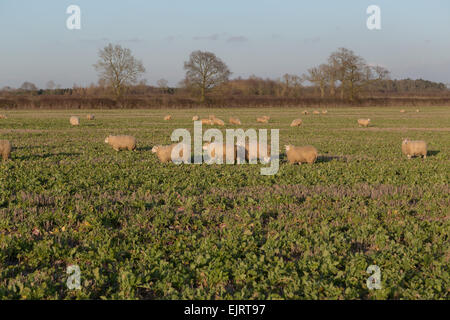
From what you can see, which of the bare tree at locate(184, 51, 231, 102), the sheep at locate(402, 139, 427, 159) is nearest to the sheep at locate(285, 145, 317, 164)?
the sheep at locate(402, 139, 427, 159)

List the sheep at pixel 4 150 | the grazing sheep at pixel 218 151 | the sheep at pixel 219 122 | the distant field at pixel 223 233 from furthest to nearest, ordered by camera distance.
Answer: the sheep at pixel 219 122 → the grazing sheep at pixel 218 151 → the sheep at pixel 4 150 → the distant field at pixel 223 233

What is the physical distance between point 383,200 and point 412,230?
2151mm

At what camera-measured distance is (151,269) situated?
17.6ft

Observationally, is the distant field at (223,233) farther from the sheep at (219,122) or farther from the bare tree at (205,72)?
the bare tree at (205,72)

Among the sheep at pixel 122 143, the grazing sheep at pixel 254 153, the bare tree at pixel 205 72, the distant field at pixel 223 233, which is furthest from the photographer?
the bare tree at pixel 205 72

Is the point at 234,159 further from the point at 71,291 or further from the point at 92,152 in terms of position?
the point at 71,291

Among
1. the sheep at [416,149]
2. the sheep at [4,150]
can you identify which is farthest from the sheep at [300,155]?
the sheep at [4,150]

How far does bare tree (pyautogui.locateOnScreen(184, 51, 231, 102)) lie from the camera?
97312mm

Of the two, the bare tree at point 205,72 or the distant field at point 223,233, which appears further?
the bare tree at point 205,72

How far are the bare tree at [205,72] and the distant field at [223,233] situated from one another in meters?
87.0

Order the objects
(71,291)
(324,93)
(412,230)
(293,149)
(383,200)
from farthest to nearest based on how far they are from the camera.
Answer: (324,93) → (293,149) → (383,200) → (412,230) → (71,291)

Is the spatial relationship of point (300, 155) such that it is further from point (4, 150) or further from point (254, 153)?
point (4, 150)

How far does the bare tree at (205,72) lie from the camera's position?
3831 inches
